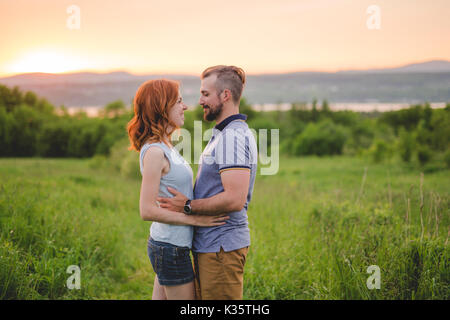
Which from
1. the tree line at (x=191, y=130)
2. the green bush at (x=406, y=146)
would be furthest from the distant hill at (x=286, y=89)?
the green bush at (x=406, y=146)

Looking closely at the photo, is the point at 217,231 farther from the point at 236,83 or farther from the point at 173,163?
the point at 236,83

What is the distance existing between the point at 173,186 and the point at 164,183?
0.07 m

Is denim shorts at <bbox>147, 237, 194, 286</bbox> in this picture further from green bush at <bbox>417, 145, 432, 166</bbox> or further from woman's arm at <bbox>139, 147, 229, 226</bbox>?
green bush at <bbox>417, 145, 432, 166</bbox>

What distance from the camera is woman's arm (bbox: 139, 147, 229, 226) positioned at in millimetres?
2172

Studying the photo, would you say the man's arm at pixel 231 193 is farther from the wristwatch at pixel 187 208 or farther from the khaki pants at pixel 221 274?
the khaki pants at pixel 221 274

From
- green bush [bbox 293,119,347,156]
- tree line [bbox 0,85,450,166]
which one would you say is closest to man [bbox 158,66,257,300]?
tree line [bbox 0,85,450,166]

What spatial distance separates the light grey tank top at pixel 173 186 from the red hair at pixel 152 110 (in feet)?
0.35

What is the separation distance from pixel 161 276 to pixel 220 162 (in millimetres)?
958

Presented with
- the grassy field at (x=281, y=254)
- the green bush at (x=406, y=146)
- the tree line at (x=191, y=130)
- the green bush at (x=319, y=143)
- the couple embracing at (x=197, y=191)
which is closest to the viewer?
the couple embracing at (x=197, y=191)

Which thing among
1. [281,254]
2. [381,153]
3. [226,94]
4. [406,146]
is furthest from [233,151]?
[381,153]

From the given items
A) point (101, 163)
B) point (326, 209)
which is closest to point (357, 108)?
point (101, 163)

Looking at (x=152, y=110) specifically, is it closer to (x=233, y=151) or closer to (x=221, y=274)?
(x=233, y=151)

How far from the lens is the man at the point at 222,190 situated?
207 centimetres

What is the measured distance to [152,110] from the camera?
7.54 feet
